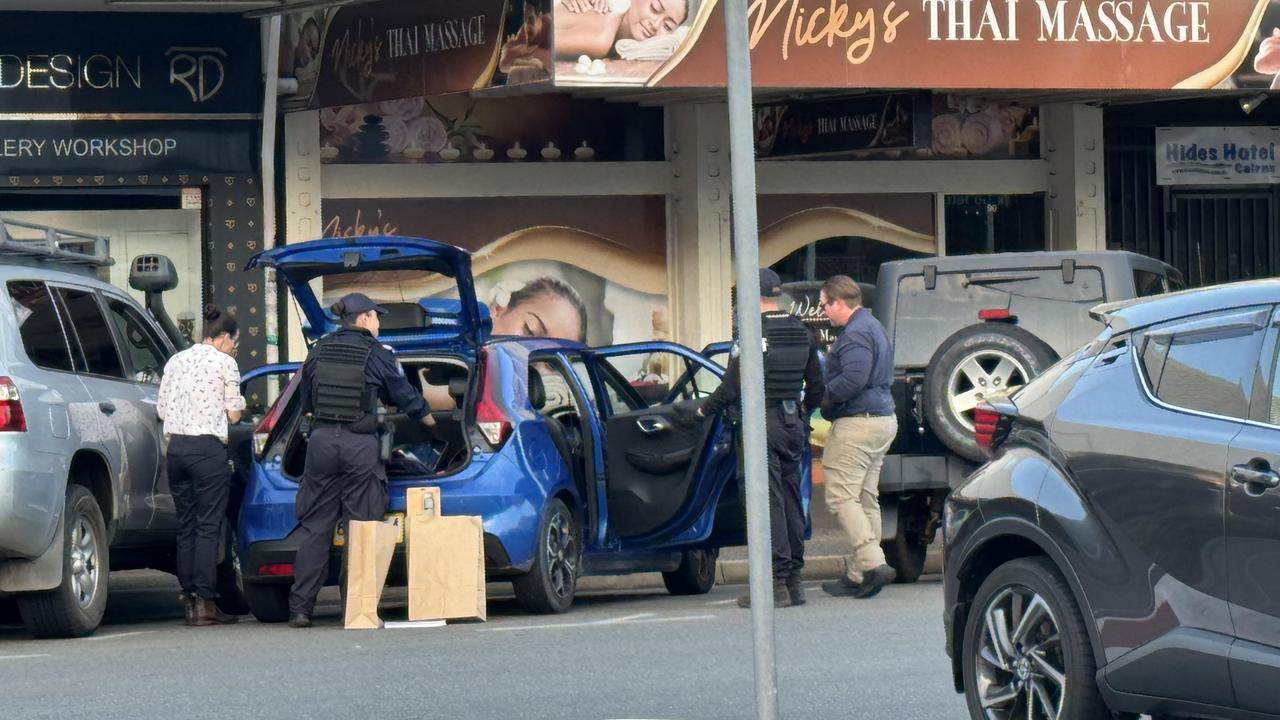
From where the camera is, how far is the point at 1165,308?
640cm

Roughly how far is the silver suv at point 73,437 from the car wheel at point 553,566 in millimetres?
2230

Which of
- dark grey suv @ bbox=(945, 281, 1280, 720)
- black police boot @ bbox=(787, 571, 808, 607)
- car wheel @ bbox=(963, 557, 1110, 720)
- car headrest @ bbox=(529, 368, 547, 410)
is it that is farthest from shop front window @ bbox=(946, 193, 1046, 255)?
car wheel @ bbox=(963, 557, 1110, 720)

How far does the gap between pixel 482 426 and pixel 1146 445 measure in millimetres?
5493

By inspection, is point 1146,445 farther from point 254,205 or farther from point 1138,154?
point 1138,154

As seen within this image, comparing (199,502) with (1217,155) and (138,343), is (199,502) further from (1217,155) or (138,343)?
(1217,155)

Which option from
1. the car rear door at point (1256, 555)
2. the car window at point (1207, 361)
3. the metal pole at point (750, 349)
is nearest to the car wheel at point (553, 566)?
the metal pole at point (750, 349)

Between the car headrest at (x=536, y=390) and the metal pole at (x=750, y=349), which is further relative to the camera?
the car headrest at (x=536, y=390)

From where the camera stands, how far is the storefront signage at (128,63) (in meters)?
16.7

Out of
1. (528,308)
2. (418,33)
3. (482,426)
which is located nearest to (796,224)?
(528,308)

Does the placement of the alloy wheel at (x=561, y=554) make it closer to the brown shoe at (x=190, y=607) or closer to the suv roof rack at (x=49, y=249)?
the brown shoe at (x=190, y=607)

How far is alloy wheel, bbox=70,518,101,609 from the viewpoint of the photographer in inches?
425

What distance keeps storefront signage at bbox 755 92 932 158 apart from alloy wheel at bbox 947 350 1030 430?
5388 mm

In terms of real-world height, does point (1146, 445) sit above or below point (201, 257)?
A: below

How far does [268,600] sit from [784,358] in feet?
10.5
